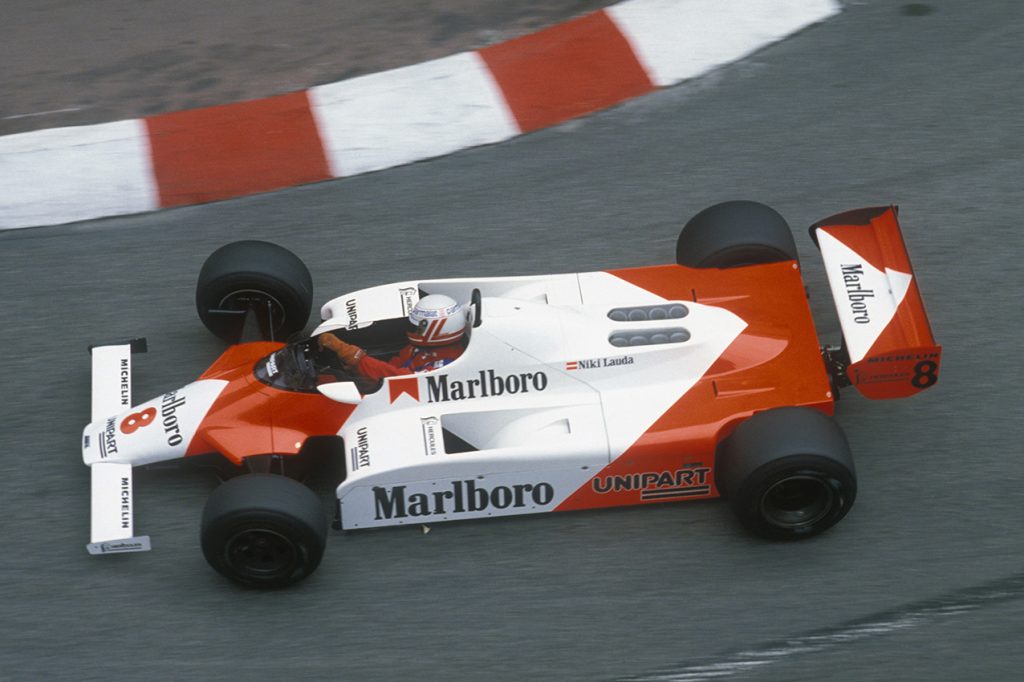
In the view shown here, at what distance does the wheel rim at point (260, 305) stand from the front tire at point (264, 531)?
3.88 feet

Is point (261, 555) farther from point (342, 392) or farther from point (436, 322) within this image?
point (436, 322)

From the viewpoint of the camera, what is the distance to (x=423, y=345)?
5.41 m

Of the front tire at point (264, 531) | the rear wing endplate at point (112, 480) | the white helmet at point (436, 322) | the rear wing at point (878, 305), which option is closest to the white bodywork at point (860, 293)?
the rear wing at point (878, 305)

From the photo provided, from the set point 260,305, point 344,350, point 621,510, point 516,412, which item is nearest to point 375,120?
point 260,305

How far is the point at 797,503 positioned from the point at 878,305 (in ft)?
3.03

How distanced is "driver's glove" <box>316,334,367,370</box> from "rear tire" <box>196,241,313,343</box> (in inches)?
20.6

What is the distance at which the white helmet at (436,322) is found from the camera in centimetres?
533

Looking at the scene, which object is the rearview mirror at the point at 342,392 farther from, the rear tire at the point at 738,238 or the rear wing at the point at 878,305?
the rear wing at the point at 878,305

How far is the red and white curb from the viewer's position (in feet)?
23.5

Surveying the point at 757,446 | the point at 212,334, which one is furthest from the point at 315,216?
the point at 757,446

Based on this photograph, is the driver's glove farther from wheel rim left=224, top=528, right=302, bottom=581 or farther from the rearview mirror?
wheel rim left=224, top=528, right=302, bottom=581

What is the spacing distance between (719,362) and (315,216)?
A: 8.67 feet

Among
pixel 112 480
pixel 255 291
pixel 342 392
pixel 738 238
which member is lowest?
pixel 112 480

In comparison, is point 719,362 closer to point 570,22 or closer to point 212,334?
point 212,334
